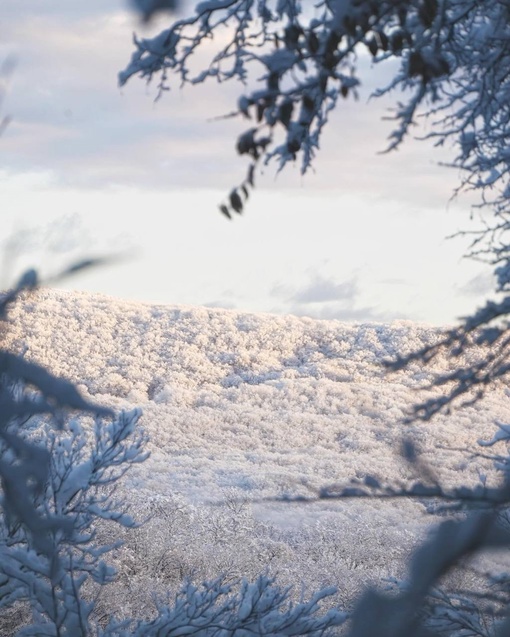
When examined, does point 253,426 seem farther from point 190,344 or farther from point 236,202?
point 236,202

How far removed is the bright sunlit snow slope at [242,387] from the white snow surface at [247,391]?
0.21ft

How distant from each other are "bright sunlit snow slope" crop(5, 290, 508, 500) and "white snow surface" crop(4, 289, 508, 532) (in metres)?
0.07

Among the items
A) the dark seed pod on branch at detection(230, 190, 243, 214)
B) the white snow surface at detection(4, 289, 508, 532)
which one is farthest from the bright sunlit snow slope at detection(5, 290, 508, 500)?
the dark seed pod on branch at detection(230, 190, 243, 214)

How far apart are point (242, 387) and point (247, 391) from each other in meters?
0.54

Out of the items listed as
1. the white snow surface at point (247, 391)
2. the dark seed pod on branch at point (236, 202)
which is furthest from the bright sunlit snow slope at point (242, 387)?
the dark seed pod on branch at point (236, 202)

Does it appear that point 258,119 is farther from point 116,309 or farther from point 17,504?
point 116,309

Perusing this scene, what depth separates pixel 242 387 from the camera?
28.2 meters

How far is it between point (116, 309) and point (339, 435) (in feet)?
51.5

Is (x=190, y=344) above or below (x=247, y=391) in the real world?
below

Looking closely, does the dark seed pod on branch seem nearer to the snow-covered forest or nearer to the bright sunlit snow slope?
the snow-covered forest

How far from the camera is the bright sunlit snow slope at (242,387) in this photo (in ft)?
64.9

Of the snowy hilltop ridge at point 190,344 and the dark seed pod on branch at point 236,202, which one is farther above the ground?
the dark seed pod on branch at point 236,202

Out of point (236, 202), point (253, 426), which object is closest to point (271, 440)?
point (253, 426)

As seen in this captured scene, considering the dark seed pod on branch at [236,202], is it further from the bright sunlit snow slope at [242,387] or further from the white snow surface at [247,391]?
the bright sunlit snow slope at [242,387]
